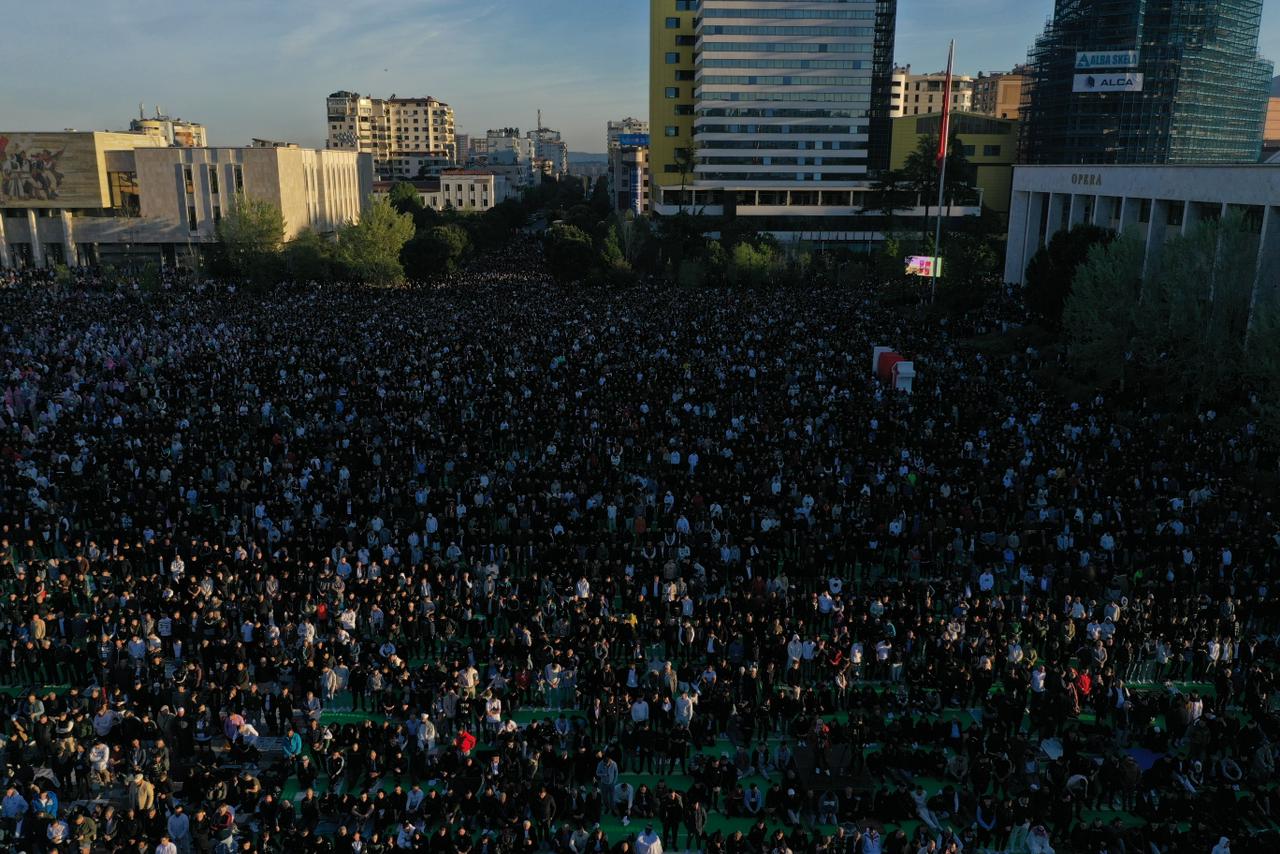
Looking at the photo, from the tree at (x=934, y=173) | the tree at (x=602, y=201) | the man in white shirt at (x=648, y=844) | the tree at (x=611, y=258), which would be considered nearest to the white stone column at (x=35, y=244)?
the tree at (x=611, y=258)

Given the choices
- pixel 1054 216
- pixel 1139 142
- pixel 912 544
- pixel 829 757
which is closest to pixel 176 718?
pixel 829 757

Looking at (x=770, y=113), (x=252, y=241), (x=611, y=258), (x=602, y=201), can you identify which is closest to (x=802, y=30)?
(x=770, y=113)

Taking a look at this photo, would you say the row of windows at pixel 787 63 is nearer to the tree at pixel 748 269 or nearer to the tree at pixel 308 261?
the tree at pixel 748 269

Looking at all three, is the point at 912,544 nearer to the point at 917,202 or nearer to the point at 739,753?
the point at 739,753

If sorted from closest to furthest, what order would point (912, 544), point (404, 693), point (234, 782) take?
point (234, 782)
point (404, 693)
point (912, 544)

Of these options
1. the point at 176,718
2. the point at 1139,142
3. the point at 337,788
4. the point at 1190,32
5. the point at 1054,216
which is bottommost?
the point at 337,788

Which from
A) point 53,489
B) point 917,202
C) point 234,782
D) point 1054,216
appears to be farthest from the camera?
point 917,202
